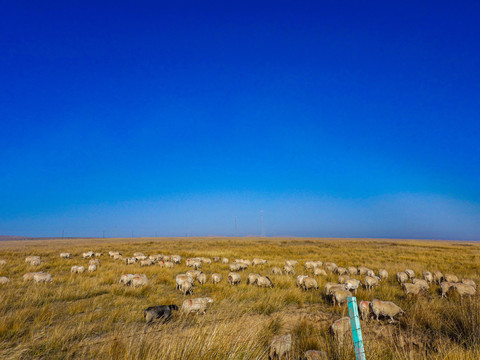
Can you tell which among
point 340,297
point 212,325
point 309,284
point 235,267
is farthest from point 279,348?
point 235,267

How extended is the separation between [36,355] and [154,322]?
2.99m

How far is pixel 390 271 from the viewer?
56.7ft

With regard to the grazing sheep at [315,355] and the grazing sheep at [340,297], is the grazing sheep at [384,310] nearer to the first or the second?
the grazing sheep at [340,297]

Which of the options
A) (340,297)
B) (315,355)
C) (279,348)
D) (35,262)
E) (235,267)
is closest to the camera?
(315,355)

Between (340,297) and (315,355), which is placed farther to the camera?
(340,297)

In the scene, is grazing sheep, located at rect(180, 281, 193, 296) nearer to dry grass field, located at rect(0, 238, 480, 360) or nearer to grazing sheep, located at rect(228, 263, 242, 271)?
dry grass field, located at rect(0, 238, 480, 360)

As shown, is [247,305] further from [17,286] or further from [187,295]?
[17,286]

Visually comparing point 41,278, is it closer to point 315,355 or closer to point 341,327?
point 315,355

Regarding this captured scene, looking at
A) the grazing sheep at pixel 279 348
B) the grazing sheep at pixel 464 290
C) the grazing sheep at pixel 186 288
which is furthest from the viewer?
the grazing sheep at pixel 186 288

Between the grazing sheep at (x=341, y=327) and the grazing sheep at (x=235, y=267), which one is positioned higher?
the grazing sheep at (x=341, y=327)

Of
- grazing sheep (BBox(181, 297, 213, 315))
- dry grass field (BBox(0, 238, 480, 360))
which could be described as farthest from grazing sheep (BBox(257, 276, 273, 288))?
grazing sheep (BBox(181, 297, 213, 315))

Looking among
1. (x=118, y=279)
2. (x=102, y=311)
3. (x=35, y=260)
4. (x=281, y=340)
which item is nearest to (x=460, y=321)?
(x=281, y=340)

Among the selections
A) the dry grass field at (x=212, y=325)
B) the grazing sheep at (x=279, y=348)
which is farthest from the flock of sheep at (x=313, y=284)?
the dry grass field at (x=212, y=325)

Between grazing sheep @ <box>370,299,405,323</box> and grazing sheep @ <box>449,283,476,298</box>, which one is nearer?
grazing sheep @ <box>370,299,405,323</box>
